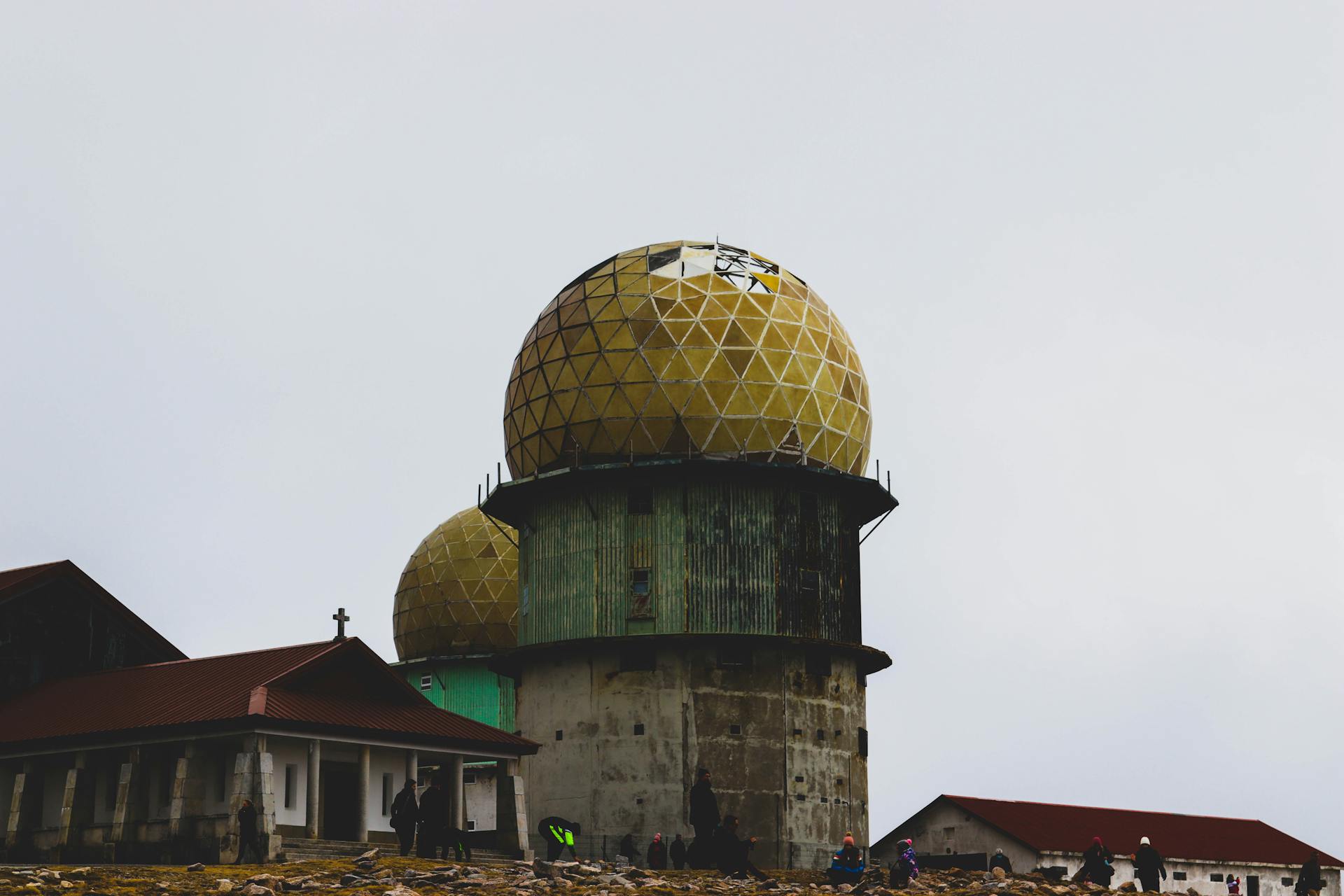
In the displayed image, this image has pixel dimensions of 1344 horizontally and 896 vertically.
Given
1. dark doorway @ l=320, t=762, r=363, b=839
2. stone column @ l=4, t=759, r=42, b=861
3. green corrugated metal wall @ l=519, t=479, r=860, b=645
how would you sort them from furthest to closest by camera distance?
green corrugated metal wall @ l=519, t=479, r=860, b=645
stone column @ l=4, t=759, r=42, b=861
dark doorway @ l=320, t=762, r=363, b=839

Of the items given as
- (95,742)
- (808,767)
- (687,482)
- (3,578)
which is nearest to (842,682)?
(808,767)

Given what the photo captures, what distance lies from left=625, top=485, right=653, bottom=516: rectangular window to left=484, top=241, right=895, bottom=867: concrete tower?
0.05 m

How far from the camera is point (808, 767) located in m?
42.7

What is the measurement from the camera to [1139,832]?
184 feet

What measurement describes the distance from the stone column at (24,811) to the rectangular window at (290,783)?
650 cm

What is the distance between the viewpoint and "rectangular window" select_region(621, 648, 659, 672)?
140 feet

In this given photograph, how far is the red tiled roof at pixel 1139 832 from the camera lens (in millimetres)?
52469

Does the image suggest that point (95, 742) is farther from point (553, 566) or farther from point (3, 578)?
point (553, 566)

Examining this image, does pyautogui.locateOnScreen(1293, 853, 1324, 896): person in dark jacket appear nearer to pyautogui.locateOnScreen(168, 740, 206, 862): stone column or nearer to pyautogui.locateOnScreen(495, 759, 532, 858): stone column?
pyautogui.locateOnScreen(495, 759, 532, 858): stone column

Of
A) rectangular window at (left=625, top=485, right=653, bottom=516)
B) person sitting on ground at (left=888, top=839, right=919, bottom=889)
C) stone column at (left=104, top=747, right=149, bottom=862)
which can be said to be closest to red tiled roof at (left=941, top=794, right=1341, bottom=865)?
rectangular window at (left=625, top=485, right=653, bottom=516)

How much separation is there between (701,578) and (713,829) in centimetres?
1184

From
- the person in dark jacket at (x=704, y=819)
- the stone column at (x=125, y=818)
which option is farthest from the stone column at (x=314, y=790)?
the person in dark jacket at (x=704, y=819)

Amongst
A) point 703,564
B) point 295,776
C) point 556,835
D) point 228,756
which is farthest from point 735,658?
Answer: point 228,756

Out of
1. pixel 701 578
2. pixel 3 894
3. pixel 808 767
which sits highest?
pixel 701 578
